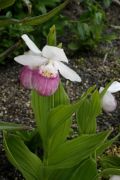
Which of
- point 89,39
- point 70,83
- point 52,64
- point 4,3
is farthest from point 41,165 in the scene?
point 89,39

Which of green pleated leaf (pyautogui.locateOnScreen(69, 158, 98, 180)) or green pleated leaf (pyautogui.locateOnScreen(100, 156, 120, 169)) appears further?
green pleated leaf (pyautogui.locateOnScreen(100, 156, 120, 169))

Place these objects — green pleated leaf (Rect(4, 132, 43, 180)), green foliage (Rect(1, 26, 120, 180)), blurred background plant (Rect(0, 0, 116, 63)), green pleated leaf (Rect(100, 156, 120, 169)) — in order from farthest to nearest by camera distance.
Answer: blurred background plant (Rect(0, 0, 116, 63)) → green pleated leaf (Rect(100, 156, 120, 169)) → green pleated leaf (Rect(4, 132, 43, 180)) → green foliage (Rect(1, 26, 120, 180))

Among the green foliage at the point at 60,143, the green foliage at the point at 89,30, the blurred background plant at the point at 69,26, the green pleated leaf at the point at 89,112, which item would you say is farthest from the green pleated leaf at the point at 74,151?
the green foliage at the point at 89,30

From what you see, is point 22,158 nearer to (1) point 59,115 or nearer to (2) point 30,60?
(1) point 59,115

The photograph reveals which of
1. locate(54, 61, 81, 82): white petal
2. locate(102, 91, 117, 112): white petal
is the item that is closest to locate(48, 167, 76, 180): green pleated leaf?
locate(102, 91, 117, 112): white petal

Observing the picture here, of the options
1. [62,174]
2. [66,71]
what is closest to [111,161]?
[62,174]

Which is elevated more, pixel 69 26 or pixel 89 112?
pixel 69 26

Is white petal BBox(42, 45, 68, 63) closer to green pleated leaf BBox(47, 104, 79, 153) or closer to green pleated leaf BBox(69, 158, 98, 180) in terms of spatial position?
green pleated leaf BBox(47, 104, 79, 153)
